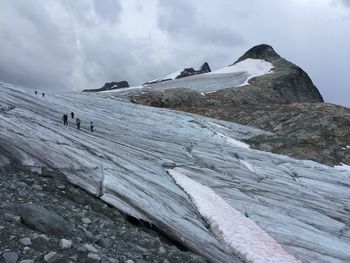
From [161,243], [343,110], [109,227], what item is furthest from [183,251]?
[343,110]

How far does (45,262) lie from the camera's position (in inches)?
456

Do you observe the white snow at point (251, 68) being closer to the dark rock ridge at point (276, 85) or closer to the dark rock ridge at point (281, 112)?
the dark rock ridge at point (276, 85)

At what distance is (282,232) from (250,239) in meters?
3.08

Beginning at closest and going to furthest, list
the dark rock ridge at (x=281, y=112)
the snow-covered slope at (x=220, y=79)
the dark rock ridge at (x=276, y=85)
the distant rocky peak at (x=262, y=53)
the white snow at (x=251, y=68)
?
the dark rock ridge at (x=281, y=112)
the dark rock ridge at (x=276, y=85)
the snow-covered slope at (x=220, y=79)
the white snow at (x=251, y=68)
the distant rocky peak at (x=262, y=53)

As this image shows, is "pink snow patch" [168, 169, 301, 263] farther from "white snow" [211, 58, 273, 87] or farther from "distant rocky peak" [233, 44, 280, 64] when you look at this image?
"distant rocky peak" [233, 44, 280, 64]

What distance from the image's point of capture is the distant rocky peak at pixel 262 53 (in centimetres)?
13068

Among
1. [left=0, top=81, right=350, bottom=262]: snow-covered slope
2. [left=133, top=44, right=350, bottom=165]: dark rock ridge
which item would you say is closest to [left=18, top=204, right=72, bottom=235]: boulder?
[left=0, top=81, right=350, bottom=262]: snow-covered slope

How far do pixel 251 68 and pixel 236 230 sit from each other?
353 feet

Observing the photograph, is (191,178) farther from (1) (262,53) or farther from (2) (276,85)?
(1) (262,53)

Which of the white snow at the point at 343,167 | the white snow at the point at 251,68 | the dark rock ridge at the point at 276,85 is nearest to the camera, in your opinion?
the white snow at the point at 343,167

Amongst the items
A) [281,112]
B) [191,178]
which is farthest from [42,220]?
[281,112]

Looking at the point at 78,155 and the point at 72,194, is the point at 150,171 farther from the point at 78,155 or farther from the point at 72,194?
the point at 72,194

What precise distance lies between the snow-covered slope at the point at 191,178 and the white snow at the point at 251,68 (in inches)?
2967

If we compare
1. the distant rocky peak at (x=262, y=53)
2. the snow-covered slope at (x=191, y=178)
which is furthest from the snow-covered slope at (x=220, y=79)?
the snow-covered slope at (x=191, y=178)
